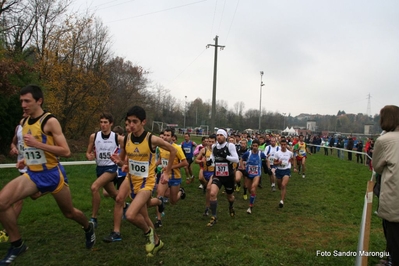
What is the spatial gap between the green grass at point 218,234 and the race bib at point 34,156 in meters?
1.66

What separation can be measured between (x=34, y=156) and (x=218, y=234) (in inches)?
148

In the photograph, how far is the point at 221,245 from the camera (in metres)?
5.51

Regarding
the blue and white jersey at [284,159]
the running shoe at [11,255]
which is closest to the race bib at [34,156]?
the running shoe at [11,255]

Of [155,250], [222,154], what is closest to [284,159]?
[222,154]

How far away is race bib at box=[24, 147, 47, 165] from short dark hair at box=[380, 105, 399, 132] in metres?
4.45

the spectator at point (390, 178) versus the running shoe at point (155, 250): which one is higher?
the spectator at point (390, 178)

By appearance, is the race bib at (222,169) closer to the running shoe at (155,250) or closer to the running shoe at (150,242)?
the running shoe at (155,250)

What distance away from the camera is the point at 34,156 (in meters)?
4.20

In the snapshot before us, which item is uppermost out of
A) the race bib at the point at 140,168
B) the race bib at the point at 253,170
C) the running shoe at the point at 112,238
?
the race bib at the point at 140,168

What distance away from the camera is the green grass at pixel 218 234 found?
194 inches

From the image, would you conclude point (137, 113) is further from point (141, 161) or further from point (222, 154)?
point (222, 154)

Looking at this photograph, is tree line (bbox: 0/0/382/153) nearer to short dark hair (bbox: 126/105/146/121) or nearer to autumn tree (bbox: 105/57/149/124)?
autumn tree (bbox: 105/57/149/124)

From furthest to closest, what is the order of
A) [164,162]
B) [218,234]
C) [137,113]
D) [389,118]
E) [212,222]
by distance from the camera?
[164,162], [212,222], [218,234], [137,113], [389,118]

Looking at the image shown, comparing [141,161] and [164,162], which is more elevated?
[141,161]
